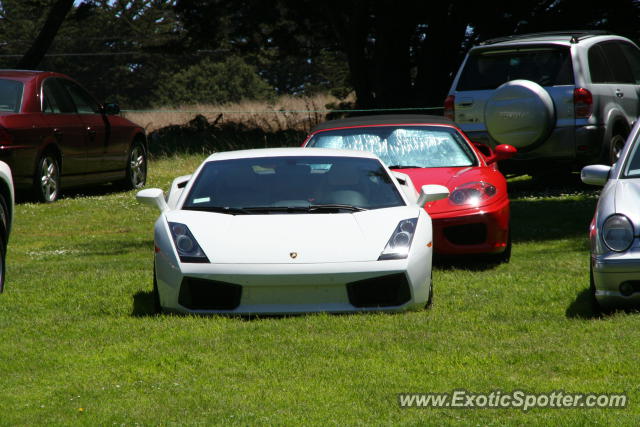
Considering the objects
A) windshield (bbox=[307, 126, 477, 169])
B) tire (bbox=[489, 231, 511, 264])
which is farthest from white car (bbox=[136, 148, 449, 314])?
windshield (bbox=[307, 126, 477, 169])

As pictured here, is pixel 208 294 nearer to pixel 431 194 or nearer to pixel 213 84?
pixel 431 194

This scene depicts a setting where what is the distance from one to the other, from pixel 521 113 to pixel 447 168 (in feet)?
12.0

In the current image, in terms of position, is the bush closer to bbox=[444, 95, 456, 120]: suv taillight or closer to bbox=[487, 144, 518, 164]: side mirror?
bbox=[444, 95, 456, 120]: suv taillight

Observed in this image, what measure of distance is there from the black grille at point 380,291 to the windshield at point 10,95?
871 centimetres

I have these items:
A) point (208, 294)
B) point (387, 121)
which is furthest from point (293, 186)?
point (387, 121)

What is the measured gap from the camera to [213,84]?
79812mm

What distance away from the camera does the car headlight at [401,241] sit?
7.37 metres

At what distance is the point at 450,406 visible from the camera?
5117 mm

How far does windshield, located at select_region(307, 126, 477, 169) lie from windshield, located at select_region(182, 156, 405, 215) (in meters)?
2.05

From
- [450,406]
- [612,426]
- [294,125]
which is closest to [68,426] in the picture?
[450,406]

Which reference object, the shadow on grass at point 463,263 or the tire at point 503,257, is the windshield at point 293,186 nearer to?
the shadow on grass at point 463,263

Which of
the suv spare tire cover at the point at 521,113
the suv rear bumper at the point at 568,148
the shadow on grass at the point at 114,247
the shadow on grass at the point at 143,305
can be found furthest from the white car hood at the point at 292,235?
the suv rear bumper at the point at 568,148

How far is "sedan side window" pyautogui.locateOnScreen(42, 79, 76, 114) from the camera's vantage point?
15.5 m

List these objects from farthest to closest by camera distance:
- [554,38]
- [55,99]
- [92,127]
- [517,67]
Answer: [92,127], [55,99], [554,38], [517,67]
